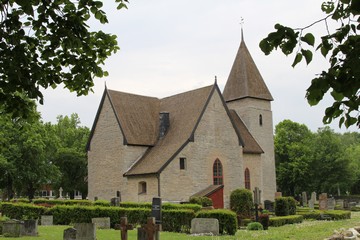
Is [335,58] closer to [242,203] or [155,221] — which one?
[155,221]

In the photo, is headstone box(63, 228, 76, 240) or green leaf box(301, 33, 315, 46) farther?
headstone box(63, 228, 76, 240)

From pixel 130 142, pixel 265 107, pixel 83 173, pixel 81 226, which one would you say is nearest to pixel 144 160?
pixel 130 142

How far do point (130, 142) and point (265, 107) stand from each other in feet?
53.3

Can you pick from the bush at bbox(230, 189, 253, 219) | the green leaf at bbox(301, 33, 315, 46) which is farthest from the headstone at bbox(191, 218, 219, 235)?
the green leaf at bbox(301, 33, 315, 46)

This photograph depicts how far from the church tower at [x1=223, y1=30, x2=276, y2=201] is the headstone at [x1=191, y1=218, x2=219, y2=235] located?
83.0 ft

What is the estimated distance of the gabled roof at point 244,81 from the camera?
151 feet

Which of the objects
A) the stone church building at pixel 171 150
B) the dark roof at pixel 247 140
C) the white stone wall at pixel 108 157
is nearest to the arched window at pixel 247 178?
the stone church building at pixel 171 150

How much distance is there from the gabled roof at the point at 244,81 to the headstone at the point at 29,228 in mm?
29532

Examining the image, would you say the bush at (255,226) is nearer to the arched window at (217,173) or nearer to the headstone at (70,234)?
the headstone at (70,234)

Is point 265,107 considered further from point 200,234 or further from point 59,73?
point 59,73

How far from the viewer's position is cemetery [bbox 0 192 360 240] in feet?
54.1

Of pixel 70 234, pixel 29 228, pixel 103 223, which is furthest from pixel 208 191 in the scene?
pixel 70 234

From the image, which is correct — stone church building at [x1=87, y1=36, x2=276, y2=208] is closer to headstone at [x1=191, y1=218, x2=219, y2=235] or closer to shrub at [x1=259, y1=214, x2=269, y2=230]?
shrub at [x1=259, y1=214, x2=269, y2=230]

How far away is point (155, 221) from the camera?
1739 centimetres
